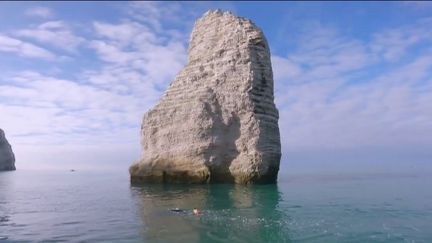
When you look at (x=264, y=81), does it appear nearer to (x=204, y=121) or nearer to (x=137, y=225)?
(x=204, y=121)

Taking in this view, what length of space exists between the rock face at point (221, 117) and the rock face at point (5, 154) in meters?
84.7

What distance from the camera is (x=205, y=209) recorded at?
19.5m

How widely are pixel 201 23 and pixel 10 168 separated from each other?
98.0m

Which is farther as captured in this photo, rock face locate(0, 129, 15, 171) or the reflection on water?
rock face locate(0, 129, 15, 171)

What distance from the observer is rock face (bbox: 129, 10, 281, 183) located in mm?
32062

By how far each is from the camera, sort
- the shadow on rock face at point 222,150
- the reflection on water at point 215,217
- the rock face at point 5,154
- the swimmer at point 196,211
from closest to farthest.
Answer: the reflection on water at point 215,217 → the swimmer at point 196,211 → the shadow on rock face at point 222,150 → the rock face at point 5,154

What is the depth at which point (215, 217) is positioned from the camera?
17.1 m

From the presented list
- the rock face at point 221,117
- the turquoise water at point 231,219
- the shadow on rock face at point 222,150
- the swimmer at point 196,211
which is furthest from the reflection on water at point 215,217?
the shadow on rock face at point 222,150

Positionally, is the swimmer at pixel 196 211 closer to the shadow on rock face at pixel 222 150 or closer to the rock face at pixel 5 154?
the shadow on rock face at pixel 222 150

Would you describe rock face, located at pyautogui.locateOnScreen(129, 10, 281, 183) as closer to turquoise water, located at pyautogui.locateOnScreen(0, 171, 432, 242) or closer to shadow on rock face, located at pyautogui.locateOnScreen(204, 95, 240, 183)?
shadow on rock face, located at pyautogui.locateOnScreen(204, 95, 240, 183)

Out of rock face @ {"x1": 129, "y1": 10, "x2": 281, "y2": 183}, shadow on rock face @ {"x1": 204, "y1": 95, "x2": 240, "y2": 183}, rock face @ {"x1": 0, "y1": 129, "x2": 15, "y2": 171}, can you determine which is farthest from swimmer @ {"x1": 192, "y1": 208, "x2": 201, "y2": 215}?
rock face @ {"x1": 0, "y1": 129, "x2": 15, "y2": 171}

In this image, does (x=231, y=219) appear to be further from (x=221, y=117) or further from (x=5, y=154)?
(x=5, y=154)

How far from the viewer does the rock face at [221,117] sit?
32.1 meters

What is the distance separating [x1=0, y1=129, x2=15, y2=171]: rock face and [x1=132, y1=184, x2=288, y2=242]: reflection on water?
93.9 metres
